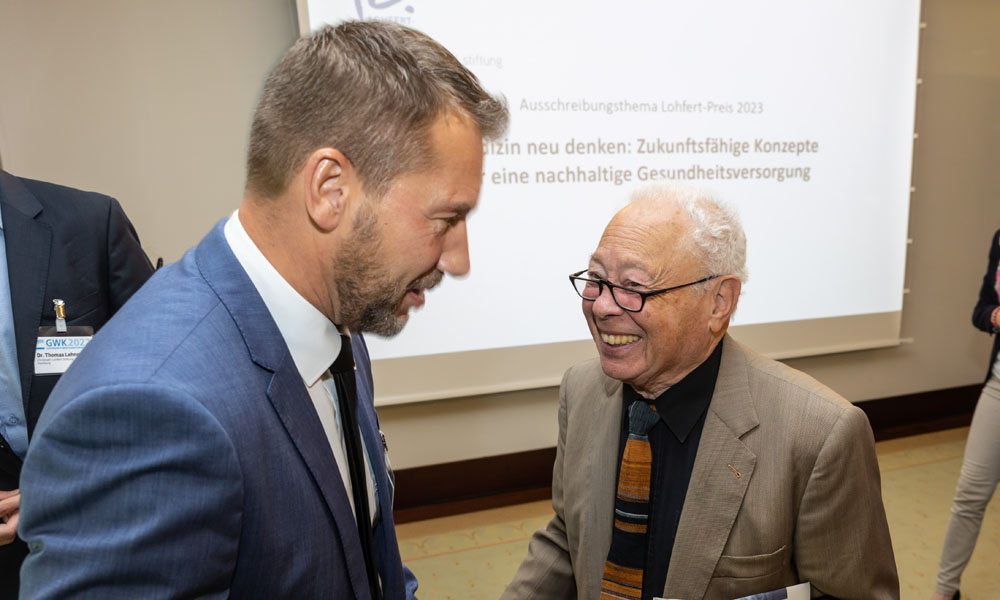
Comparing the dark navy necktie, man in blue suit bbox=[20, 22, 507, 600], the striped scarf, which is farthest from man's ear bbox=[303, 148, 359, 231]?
the striped scarf

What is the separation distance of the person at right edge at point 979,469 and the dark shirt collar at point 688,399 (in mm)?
1608

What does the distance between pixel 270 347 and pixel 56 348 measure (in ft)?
3.22

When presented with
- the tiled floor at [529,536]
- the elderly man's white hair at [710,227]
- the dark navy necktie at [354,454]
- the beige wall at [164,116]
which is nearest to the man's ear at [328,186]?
the dark navy necktie at [354,454]

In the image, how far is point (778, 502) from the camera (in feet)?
3.68

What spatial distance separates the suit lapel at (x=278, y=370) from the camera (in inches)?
27.4

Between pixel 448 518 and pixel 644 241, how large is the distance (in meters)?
2.49

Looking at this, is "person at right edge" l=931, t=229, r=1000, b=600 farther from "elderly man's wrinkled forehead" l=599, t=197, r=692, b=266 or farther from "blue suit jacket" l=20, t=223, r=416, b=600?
"blue suit jacket" l=20, t=223, r=416, b=600

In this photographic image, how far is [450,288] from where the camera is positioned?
115 inches

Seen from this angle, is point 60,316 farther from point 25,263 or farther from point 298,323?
point 298,323

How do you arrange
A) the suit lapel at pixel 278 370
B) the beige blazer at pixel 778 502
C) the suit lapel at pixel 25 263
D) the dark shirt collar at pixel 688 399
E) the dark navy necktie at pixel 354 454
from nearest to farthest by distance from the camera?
the suit lapel at pixel 278 370 < the dark navy necktie at pixel 354 454 < the beige blazer at pixel 778 502 < the dark shirt collar at pixel 688 399 < the suit lapel at pixel 25 263

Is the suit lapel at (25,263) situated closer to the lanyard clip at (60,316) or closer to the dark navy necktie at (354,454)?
the lanyard clip at (60,316)

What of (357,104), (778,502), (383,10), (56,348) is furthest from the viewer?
(383,10)

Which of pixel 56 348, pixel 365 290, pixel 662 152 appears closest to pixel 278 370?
pixel 365 290

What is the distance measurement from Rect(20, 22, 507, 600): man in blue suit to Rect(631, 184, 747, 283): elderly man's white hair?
1.75 feet
